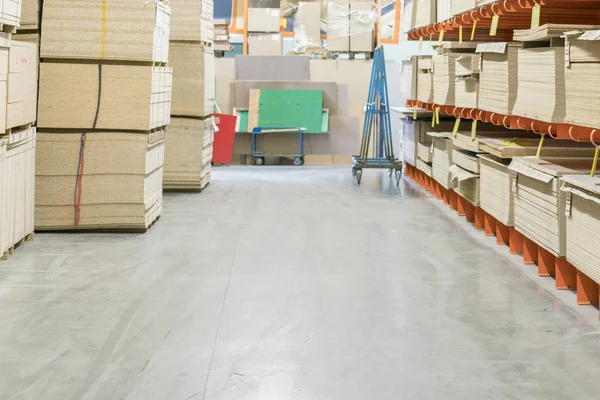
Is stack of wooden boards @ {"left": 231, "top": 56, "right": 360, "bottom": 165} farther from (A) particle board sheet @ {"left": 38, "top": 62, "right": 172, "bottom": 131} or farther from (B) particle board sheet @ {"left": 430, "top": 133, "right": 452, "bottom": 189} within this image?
(A) particle board sheet @ {"left": 38, "top": 62, "right": 172, "bottom": 131}

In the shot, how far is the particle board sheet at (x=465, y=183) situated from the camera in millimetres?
7637

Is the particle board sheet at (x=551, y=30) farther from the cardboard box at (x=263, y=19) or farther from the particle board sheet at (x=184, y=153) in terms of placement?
the cardboard box at (x=263, y=19)

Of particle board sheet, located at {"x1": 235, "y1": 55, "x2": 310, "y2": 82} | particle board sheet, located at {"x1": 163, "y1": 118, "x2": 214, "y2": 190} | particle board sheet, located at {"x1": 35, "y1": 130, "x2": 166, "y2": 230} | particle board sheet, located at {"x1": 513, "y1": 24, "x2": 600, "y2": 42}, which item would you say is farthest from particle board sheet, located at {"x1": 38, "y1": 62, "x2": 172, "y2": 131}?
particle board sheet, located at {"x1": 235, "y1": 55, "x2": 310, "y2": 82}

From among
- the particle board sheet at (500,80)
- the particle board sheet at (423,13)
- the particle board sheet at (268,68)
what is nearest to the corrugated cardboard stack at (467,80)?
the particle board sheet at (500,80)

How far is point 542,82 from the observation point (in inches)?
223

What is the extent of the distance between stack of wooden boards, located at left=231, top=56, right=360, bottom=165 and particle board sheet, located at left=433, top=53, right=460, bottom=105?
13.9ft

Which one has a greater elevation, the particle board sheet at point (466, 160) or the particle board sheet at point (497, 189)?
the particle board sheet at point (466, 160)

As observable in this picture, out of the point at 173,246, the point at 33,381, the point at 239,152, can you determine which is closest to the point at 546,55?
the point at 173,246

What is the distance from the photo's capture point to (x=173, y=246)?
6895 millimetres

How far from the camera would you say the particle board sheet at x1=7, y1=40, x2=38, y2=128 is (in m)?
6.07

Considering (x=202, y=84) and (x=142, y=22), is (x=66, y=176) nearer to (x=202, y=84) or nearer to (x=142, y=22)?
(x=142, y=22)

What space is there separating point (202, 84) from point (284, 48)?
6.68 meters

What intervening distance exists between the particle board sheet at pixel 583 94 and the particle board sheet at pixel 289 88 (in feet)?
28.9

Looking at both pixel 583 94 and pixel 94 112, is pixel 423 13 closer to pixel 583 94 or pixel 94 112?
pixel 94 112
